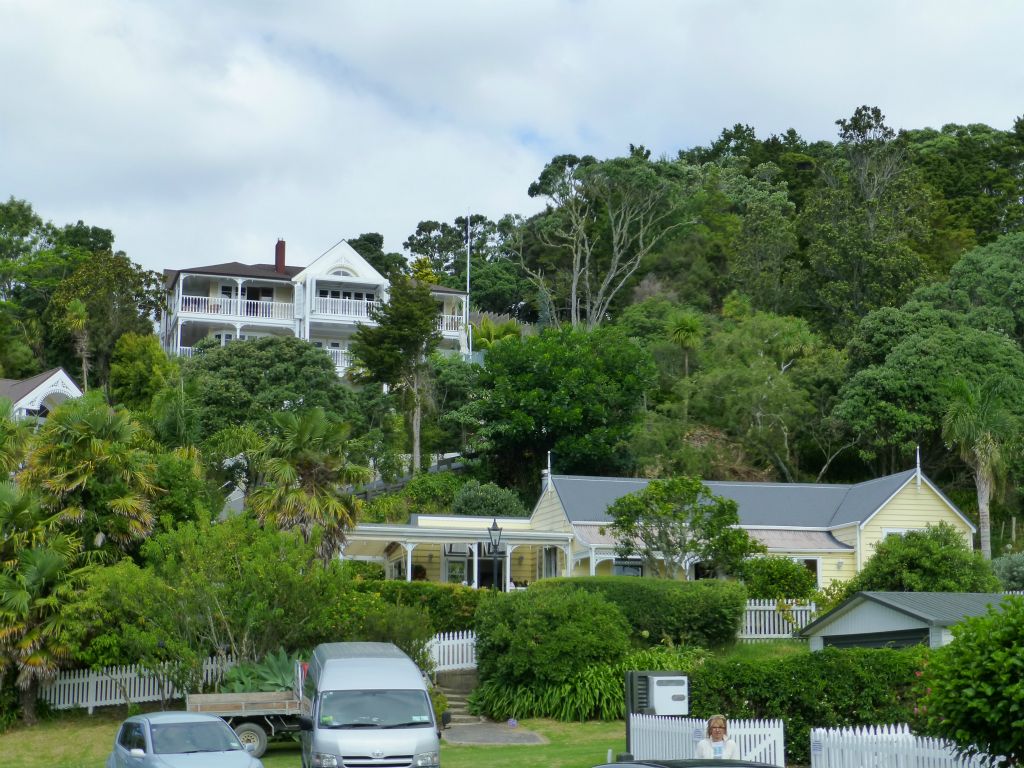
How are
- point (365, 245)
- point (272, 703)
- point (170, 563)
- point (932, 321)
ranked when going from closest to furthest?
point (272, 703)
point (170, 563)
point (932, 321)
point (365, 245)

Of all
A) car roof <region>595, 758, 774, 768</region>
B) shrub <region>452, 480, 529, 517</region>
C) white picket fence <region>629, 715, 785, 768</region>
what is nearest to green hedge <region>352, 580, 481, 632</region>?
white picket fence <region>629, 715, 785, 768</region>

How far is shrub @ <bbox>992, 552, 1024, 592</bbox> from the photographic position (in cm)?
3531

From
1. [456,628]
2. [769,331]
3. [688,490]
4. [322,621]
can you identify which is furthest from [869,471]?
[322,621]

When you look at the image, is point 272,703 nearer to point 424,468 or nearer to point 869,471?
point 424,468

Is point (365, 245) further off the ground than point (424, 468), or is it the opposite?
point (365, 245)

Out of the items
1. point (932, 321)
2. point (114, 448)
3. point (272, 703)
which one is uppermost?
point (932, 321)

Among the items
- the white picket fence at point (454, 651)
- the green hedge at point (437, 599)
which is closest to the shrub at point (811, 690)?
the white picket fence at point (454, 651)

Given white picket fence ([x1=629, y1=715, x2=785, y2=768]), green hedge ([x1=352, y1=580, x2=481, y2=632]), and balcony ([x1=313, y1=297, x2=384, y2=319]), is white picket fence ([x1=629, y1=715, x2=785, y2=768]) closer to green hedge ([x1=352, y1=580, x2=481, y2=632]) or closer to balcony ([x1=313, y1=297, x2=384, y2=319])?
green hedge ([x1=352, y1=580, x2=481, y2=632])

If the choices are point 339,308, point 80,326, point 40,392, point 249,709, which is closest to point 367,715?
point 249,709

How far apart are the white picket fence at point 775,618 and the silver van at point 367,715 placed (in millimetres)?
15353

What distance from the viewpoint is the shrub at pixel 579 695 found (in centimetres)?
2567

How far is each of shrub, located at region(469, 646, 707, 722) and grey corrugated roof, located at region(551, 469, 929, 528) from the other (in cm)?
1178

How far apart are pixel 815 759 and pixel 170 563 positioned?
1385 cm

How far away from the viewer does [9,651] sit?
25.6 metres
